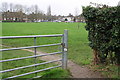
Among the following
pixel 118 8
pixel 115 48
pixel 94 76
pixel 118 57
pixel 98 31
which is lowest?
pixel 94 76

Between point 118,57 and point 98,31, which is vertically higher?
point 98,31

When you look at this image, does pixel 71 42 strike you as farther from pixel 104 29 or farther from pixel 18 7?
pixel 18 7

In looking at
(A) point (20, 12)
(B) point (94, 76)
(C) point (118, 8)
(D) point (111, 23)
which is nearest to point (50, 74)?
(B) point (94, 76)

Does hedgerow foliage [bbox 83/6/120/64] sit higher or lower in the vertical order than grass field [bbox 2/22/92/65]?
higher

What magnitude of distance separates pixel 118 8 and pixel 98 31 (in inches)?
37.7

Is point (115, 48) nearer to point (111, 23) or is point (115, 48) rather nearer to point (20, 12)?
point (111, 23)

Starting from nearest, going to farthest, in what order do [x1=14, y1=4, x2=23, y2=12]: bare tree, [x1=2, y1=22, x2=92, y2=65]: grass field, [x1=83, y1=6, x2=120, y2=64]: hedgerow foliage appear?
[x1=83, y1=6, x2=120, y2=64]: hedgerow foliage < [x1=2, y1=22, x2=92, y2=65]: grass field < [x1=14, y1=4, x2=23, y2=12]: bare tree

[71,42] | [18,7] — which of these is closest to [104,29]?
[71,42]

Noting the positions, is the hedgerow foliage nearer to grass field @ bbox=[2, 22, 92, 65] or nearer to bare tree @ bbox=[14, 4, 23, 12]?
grass field @ bbox=[2, 22, 92, 65]

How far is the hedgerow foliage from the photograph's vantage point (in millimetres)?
4406

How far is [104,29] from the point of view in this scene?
4762 millimetres

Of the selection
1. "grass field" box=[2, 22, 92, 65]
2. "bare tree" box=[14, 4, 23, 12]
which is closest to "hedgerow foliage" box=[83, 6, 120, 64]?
"grass field" box=[2, 22, 92, 65]

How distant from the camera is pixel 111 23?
4.48 meters

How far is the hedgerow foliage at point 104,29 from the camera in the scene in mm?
4406
